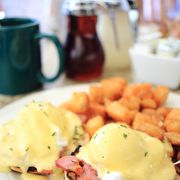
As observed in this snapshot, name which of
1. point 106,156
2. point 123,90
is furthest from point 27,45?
point 106,156

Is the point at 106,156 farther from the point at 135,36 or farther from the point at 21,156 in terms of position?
the point at 135,36

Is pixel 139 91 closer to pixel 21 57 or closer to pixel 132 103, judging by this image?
pixel 132 103

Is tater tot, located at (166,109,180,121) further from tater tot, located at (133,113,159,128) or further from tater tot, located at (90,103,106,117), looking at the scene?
tater tot, located at (90,103,106,117)

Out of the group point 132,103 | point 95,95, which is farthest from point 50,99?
point 132,103

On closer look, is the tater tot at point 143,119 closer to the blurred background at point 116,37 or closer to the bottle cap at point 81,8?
the blurred background at point 116,37

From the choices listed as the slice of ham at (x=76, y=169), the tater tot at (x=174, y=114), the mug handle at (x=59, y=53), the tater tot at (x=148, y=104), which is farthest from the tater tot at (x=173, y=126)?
the mug handle at (x=59, y=53)

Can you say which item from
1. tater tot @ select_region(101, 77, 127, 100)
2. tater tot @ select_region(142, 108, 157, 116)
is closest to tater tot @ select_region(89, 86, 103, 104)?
tater tot @ select_region(101, 77, 127, 100)
